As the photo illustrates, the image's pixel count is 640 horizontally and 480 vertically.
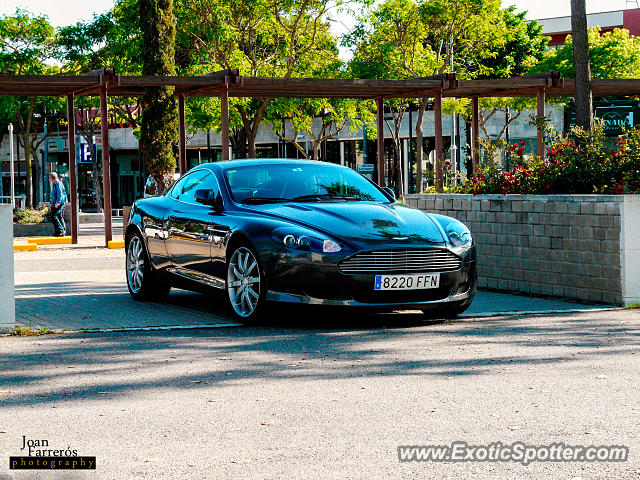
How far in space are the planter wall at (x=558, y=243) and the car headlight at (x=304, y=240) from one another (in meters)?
3.33

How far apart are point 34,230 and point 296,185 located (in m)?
21.6

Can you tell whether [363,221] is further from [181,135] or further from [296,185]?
[181,135]

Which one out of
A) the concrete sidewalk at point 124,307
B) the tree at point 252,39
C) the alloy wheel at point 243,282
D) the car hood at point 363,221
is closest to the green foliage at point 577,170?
the concrete sidewalk at point 124,307

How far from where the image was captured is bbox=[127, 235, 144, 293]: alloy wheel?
11.9 metres

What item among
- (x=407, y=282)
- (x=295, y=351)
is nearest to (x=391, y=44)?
(x=407, y=282)

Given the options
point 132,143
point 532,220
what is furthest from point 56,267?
point 132,143

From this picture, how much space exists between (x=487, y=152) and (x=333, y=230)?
5.29m

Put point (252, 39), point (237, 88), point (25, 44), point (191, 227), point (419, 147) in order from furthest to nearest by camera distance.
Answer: point (25, 44) → point (252, 39) → point (419, 147) → point (237, 88) → point (191, 227)

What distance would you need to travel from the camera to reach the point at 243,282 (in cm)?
973

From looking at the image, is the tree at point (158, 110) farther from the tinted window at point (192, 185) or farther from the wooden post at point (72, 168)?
the tinted window at point (192, 185)

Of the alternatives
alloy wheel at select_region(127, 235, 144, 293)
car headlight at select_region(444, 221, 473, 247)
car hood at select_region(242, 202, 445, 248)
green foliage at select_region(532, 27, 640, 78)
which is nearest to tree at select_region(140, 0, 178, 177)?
alloy wheel at select_region(127, 235, 144, 293)

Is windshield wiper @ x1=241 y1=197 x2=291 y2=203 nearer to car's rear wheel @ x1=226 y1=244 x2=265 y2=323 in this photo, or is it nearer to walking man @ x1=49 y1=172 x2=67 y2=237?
car's rear wheel @ x1=226 y1=244 x2=265 y2=323

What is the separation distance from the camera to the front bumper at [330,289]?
909cm

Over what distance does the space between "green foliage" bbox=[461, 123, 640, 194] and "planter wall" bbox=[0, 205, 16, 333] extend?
6400 mm
